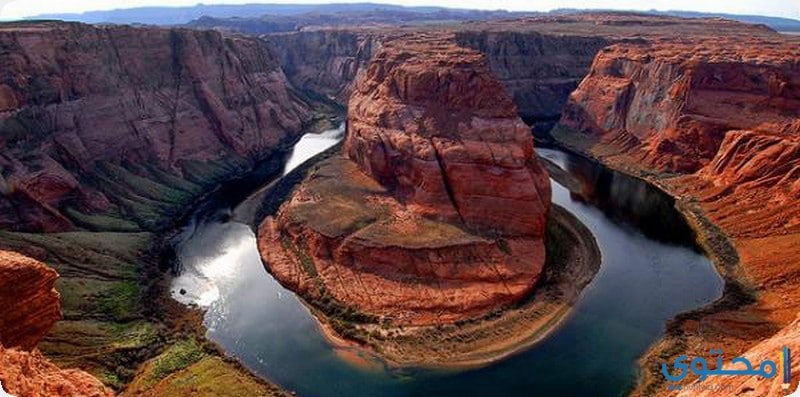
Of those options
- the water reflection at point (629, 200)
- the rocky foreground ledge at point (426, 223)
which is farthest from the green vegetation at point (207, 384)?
the water reflection at point (629, 200)

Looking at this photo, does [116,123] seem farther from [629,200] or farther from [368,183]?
[629,200]

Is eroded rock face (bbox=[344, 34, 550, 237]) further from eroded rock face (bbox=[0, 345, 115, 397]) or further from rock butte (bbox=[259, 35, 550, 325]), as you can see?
eroded rock face (bbox=[0, 345, 115, 397])

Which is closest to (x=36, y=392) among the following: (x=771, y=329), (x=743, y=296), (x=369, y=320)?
(x=369, y=320)

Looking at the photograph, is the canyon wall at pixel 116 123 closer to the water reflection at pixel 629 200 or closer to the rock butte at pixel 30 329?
the rock butte at pixel 30 329

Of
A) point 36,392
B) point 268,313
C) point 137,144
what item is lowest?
point 268,313

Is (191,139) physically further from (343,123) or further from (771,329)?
(771,329)
